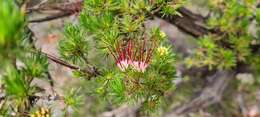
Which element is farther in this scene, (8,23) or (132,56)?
(132,56)

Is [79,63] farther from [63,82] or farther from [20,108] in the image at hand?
[63,82]

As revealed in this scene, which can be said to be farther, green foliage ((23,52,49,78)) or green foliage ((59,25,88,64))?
green foliage ((59,25,88,64))

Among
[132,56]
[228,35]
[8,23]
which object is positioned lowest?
[228,35]

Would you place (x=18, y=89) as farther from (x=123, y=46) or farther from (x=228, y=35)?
Answer: (x=228, y=35)

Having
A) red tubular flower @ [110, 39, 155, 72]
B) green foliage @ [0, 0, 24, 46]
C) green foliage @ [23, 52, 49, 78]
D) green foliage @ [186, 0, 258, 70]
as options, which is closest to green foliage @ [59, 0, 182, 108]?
red tubular flower @ [110, 39, 155, 72]

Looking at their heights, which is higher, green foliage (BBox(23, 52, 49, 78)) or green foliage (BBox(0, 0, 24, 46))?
green foliage (BBox(0, 0, 24, 46))

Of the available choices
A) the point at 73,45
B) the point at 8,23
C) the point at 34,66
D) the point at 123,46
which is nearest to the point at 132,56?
the point at 123,46

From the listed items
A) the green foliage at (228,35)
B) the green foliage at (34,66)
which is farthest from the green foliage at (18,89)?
the green foliage at (228,35)

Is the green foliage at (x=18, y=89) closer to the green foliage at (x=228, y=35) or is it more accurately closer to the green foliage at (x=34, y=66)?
the green foliage at (x=34, y=66)

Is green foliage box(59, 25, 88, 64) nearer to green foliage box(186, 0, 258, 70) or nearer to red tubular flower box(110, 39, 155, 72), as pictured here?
red tubular flower box(110, 39, 155, 72)
